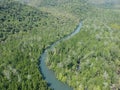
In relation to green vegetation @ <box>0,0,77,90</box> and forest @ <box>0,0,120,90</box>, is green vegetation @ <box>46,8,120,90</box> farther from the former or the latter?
green vegetation @ <box>0,0,77,90</box>

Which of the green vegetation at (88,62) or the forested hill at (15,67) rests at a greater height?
the forested hill at (15,67)

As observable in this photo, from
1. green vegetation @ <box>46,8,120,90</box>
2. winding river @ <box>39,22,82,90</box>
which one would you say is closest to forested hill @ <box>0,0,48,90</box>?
winding river @ <box>39,22,82,90</box>

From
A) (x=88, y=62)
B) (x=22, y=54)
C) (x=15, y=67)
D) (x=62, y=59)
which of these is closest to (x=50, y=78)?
(x=15, y=67)

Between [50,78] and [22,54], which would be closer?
[50,78]

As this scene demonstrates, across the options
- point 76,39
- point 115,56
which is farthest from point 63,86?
point 76,39

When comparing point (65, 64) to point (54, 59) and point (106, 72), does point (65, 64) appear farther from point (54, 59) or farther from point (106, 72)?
point (106, 72)

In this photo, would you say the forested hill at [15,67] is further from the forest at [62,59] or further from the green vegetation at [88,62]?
the green vegetation at [88,62]

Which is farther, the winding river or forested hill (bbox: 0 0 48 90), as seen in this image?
the winding river

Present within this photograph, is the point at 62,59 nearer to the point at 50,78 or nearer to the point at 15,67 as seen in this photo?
the point at 50,78

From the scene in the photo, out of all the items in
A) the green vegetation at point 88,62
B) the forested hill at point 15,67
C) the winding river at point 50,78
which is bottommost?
the winding river at point 50,78

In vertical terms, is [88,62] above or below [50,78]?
above

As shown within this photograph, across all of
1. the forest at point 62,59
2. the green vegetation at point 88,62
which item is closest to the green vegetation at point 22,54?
the forest at point 62,59
